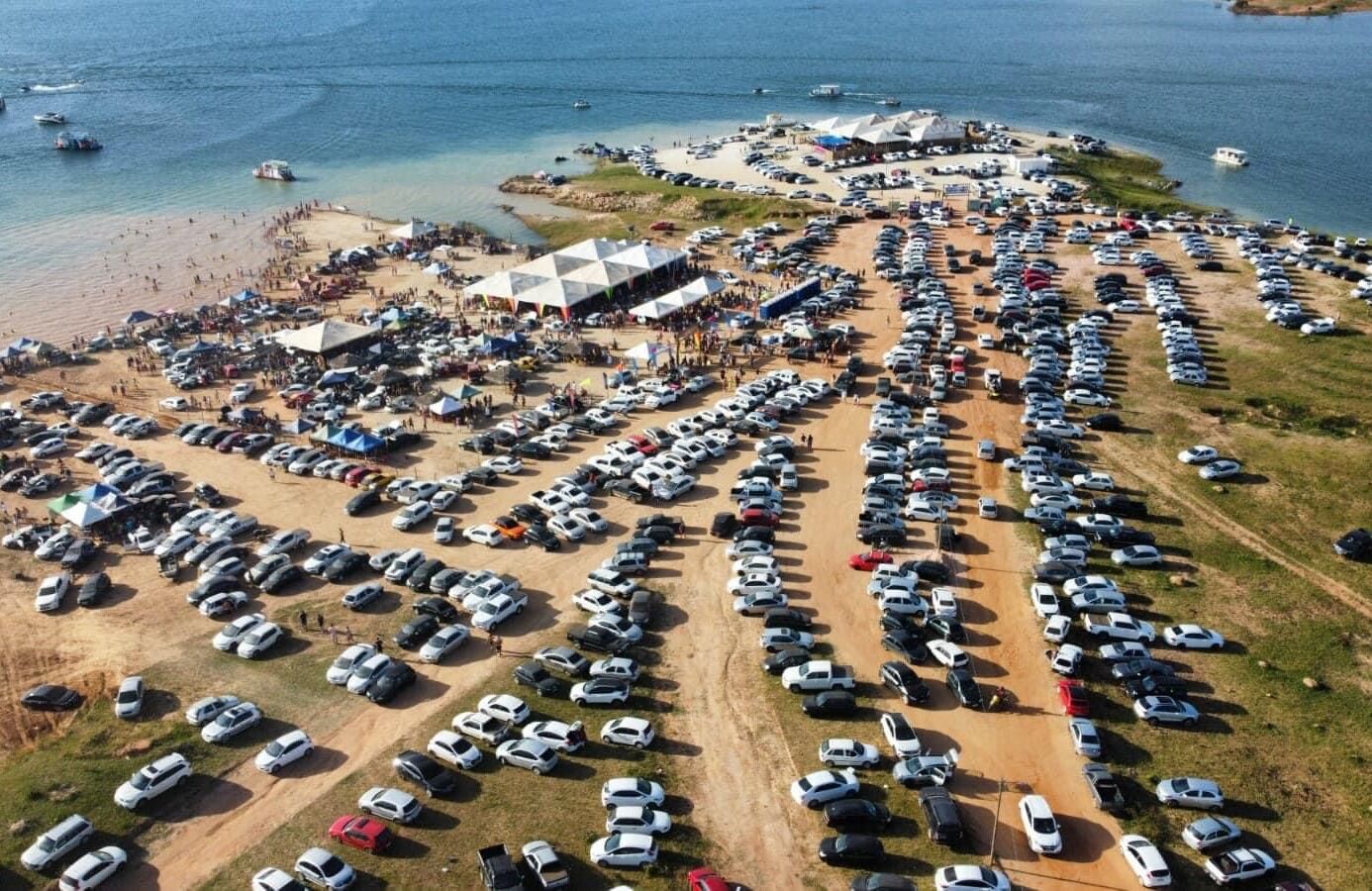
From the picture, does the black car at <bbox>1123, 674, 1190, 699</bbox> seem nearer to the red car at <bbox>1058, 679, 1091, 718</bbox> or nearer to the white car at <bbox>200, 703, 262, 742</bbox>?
the red car at <bbox>1058, 679, 1091, 718</bbox>

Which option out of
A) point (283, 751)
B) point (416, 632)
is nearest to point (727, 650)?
point (416, 632)

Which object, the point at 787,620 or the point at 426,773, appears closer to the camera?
the point at 426,773

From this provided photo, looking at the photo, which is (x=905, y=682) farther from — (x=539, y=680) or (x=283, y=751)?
(x=283, y=751)

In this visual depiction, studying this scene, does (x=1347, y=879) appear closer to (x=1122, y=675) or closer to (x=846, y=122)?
(x=1122, y=675)

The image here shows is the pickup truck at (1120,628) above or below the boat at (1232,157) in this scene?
below

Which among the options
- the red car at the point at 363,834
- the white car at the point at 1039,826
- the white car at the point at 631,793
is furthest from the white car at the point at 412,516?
the white car at the point at 1039,826

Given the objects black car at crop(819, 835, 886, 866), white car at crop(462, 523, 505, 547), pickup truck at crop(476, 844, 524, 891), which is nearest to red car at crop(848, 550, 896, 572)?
black car at crop(819, 835, 886, 866)

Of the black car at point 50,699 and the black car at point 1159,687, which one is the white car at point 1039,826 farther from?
the black car at point 50,699
